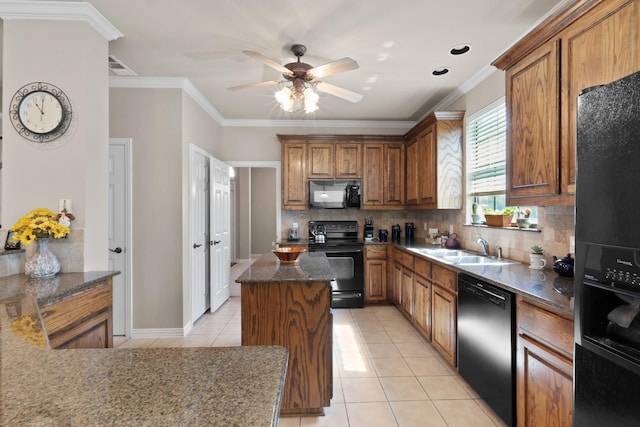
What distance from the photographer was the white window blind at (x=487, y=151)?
9.54ft

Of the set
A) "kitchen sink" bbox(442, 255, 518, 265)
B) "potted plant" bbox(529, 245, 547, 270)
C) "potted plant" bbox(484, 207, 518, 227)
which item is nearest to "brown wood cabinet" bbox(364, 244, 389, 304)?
"kitchen sink" bbox(442, 255, 518, 265)

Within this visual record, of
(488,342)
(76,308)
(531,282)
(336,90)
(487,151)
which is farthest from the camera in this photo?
(487,151)

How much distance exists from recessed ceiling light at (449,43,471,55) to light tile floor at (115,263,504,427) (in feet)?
8.97

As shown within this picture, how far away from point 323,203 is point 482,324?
9.39 ft

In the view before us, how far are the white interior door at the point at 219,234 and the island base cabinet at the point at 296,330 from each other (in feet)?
7.19

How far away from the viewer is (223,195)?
449cm

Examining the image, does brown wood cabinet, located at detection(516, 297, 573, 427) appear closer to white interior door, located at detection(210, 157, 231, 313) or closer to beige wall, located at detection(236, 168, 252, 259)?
white interior door, located at detection(210, 157, 231, 313)

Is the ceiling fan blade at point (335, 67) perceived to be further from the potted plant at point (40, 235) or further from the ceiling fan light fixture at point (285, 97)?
the potted plant at point (40, 235)

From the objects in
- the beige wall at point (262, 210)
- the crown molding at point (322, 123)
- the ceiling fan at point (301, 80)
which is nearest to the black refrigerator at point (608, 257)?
the ceiling fan at point (301, 80)

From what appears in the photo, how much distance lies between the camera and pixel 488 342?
202cm

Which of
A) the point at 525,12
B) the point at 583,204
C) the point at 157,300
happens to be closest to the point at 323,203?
the point at 157,300

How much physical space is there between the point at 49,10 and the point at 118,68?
3.06 feet

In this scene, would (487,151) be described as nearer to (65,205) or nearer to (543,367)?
(543,367)

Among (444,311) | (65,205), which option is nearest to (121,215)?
(65,205)
